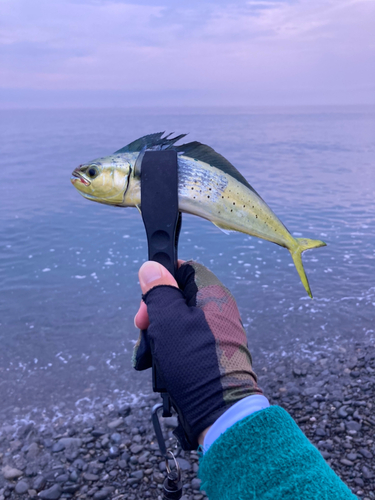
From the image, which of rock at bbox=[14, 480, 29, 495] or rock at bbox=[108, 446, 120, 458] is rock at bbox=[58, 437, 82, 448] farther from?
rock at bbox=[14, 480, 29, 495]

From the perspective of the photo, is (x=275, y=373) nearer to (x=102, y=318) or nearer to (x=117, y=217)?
(x=102, y=318)

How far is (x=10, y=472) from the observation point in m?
4.88

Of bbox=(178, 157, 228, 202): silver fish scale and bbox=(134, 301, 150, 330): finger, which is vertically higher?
bbox=(178, 157, 228, 202): silver fish scale

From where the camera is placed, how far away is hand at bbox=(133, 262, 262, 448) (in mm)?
1820

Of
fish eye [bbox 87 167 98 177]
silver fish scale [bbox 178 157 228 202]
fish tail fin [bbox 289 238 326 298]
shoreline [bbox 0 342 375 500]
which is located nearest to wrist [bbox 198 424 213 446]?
fish tail fin [bbox 289 238 326 298]

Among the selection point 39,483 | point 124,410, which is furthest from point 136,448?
point 39,483

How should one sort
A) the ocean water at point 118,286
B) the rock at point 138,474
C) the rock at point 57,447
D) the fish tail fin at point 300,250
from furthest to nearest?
the ocean water at point 118,286, the rock at point 57,447, the rock at point 138,474, the fish tail fin at point 300,250

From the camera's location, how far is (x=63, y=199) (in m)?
20.7

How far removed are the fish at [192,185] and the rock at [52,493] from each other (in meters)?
3.92

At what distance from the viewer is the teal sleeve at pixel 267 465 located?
4.56 ft

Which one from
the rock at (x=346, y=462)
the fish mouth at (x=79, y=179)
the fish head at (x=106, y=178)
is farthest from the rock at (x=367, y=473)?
the fish mouth at (x=79, y=179)

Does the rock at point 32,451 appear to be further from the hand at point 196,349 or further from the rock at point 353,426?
the rock at point 353,426

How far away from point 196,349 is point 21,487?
4.11m

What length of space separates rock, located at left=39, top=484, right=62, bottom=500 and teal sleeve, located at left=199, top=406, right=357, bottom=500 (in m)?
3.71
